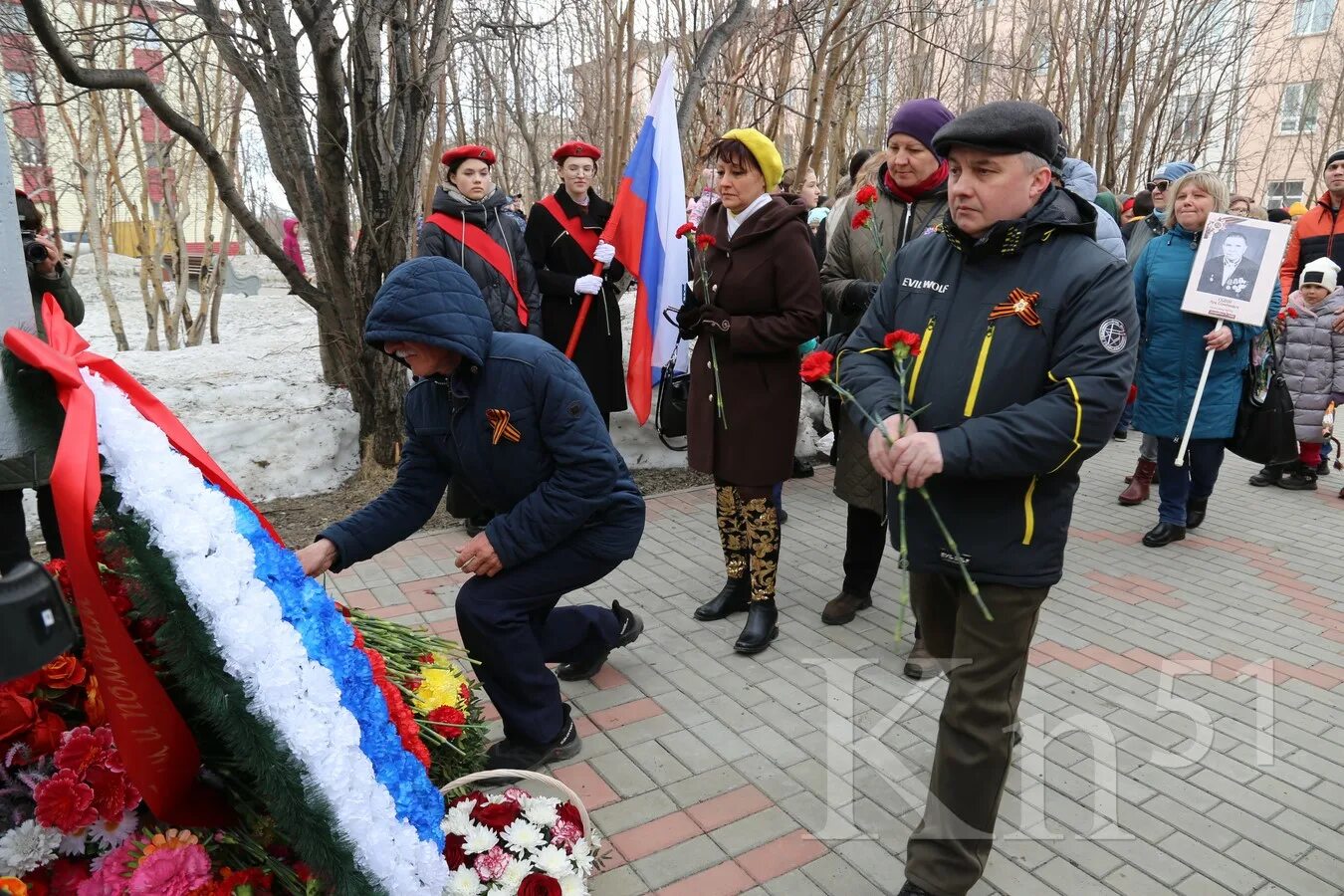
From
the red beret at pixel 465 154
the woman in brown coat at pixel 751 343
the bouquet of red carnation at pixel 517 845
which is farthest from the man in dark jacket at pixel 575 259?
the bouquet of red carnation at pixel 517 845

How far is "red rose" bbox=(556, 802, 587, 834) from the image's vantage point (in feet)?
8.16

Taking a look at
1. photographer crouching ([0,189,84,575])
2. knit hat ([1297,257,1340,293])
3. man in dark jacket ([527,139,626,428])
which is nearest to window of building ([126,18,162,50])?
photographer crouching ([0,189,84,575])

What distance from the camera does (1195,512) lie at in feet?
19.0

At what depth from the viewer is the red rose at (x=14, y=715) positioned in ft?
6.97

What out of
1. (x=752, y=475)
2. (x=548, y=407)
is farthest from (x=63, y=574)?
(x=752, y=475)

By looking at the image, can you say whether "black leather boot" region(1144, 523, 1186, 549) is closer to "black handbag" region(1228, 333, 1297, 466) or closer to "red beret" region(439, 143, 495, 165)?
"black handbag" region(1228, 333, 1297, 466)

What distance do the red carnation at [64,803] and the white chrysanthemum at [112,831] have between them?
4cm

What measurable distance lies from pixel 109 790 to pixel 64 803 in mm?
83

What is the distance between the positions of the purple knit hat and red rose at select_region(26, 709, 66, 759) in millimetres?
3268

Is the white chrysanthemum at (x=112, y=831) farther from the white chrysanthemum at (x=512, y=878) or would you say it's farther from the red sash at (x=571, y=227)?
the red sash at (x=571, y=227)

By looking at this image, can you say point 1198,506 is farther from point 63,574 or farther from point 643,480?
point 63,574

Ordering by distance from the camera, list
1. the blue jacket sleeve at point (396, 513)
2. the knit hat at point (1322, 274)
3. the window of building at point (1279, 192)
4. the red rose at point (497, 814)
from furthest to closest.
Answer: the window of building at point (1279, 192) → the knit hat at point (1322, 274) → the blue jacket sleeve at point (396, 513) → the red rose at point (497, 814)

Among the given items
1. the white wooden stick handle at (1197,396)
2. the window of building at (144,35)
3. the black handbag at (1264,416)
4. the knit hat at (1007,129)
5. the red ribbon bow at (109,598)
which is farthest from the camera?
the black handbag at (1264,416)

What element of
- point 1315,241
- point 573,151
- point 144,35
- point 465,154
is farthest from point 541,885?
point 1315,241
